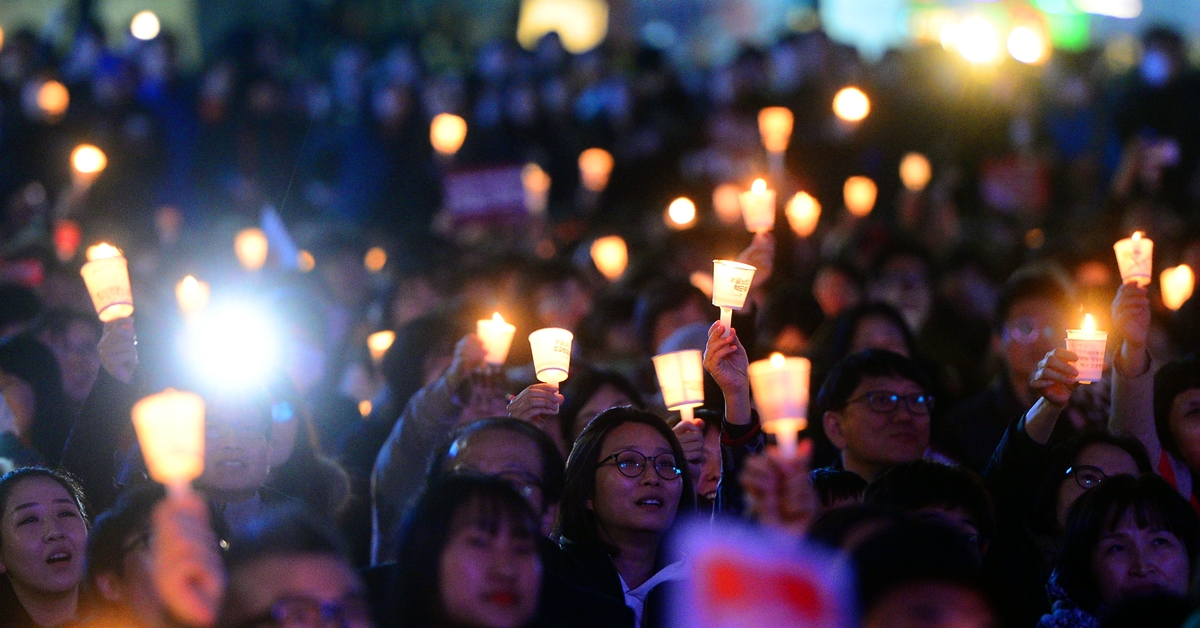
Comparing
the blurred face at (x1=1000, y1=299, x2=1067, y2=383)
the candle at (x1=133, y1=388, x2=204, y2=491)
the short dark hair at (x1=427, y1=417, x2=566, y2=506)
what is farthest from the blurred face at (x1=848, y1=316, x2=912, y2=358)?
the candle at (x1=133, y1=388, x2=204, y2=491)

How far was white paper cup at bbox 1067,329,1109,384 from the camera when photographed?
4.21 metres

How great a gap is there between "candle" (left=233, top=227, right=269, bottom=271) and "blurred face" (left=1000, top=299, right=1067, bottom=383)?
4.59m

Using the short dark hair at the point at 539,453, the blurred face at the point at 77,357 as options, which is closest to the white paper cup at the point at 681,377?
the short dark hair at the point at 539,453

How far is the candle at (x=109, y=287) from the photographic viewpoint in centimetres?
471

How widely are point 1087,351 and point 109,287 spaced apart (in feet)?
11.2

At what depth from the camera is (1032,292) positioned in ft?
19.2

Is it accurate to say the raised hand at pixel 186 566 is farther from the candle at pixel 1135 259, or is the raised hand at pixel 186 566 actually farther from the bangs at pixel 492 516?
the candle at pixel 1135 259

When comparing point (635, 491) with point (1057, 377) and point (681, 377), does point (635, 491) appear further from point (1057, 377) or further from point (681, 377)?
point (1057, 377)

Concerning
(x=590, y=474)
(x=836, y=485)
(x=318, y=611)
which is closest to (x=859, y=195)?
(x=836, y=485)

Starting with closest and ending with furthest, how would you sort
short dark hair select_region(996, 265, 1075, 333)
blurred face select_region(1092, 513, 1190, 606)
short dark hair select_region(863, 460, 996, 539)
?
blurred face select_region(1092, 513, 1190, 606) < short dark hair select_region(863, 460, 996, 539) < short dark hair select_region(996, 265, 1075, 333)

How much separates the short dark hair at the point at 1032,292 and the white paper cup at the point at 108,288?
371cm

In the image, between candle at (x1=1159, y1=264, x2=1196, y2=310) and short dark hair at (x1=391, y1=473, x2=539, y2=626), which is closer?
short dark hair at (x1=391, y1=473, x2=539, y2=626)

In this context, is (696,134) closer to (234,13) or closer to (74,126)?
(74,126)

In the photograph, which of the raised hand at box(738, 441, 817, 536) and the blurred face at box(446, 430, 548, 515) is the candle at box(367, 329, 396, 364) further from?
the raised hand at box(738, 441, 817, 536)
